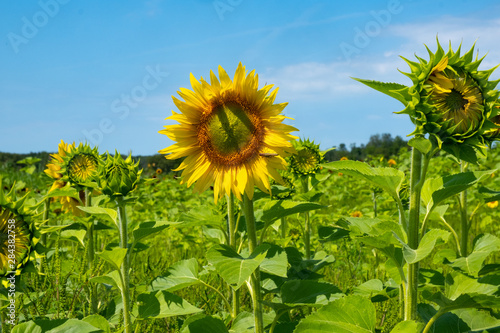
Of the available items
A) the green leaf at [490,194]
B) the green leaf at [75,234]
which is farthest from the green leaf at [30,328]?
the green leaf at [490,194]

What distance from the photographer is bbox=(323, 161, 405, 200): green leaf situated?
5.52 ft

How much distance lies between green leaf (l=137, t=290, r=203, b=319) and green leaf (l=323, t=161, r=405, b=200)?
892mm

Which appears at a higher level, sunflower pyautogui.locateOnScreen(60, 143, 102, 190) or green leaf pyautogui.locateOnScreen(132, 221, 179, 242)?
sunflower pyautogui.locateOnScreen(60, 143, 102, 190)

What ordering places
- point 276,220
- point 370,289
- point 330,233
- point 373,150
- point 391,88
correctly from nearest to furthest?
point 391,88 < point 276,220 < point 370,289 < point 330,233 < point 373,150

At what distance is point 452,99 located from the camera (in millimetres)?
1570

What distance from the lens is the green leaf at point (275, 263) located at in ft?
5.59

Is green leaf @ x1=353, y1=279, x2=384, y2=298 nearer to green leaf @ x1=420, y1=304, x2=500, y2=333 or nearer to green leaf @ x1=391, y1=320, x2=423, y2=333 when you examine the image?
green leaf @ x1=420, y1=304, x2=500, y2=333

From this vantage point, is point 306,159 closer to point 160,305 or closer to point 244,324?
point 244,324

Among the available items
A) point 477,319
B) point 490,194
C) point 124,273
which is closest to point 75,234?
point 124,273

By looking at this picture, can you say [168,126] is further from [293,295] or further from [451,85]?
[451,85]

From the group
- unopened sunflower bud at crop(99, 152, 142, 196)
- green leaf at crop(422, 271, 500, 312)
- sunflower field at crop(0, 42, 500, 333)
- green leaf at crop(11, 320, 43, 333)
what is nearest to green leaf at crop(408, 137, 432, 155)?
sunflower field at crop(0, 42, 500, 333)

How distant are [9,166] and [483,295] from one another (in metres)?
10.3

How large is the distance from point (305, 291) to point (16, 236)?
3.83 feet

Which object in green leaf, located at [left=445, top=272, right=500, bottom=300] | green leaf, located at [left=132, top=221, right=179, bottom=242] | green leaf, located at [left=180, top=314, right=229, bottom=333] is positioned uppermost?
green leaf, located at [left=132, top=221, right=179, bottom=242]
